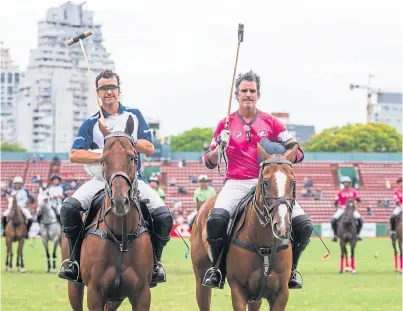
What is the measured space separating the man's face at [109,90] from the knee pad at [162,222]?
1234mm

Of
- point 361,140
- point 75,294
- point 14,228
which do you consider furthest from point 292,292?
point 361,140

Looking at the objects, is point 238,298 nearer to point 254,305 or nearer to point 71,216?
point 254,305

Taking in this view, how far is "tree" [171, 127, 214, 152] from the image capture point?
139500 millimetres

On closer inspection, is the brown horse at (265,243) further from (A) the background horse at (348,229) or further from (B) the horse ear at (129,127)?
(A) the background horse at (348,229)

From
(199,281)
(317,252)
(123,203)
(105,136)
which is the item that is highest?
(105,136)

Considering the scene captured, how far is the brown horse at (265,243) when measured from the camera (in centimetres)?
962

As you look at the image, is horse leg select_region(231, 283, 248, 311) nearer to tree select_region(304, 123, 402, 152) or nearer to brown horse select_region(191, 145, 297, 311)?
brown horse select_region(191, 145, 297, 311)

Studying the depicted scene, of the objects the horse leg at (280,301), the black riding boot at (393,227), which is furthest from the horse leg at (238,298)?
the black riding boot at (393,227)

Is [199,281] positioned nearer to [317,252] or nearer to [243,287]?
[243,287]

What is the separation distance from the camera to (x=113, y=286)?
994cm

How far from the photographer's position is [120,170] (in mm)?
9453

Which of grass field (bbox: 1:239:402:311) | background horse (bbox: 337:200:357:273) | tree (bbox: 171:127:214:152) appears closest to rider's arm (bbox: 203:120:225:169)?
grass field (bbox: 1:239:402:311)

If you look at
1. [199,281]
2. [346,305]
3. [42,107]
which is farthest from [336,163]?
[42,107]

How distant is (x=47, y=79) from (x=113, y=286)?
145 m
